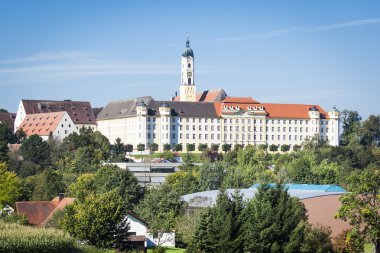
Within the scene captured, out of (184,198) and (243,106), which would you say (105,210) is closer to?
(184,198)

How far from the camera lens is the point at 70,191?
216 ft

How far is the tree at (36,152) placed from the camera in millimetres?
94875

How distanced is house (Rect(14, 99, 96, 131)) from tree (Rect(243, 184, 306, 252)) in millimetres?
88553

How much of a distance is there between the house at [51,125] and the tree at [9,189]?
5180 centimetres

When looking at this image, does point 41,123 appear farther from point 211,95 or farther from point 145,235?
point 145,235

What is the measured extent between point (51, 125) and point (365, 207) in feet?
270

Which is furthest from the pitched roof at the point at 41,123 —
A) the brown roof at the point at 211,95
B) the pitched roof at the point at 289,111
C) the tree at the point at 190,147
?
the pitched roof at the point at 289,111

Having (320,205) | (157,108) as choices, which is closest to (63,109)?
(157,108)

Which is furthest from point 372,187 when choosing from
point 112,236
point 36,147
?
point 36,147

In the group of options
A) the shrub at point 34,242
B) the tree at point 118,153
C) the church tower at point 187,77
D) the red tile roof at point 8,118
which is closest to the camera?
the shrub at point 34,242

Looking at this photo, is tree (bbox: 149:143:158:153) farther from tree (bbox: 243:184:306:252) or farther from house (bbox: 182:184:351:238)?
tree (bbox: 243:184:306:252)

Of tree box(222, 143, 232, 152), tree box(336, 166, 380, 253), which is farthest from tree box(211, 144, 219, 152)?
tree box(336, 166, 380, 253)

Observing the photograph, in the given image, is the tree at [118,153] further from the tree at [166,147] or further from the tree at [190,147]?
the tree at [190,147]

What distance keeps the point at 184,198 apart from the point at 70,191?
1129cm
